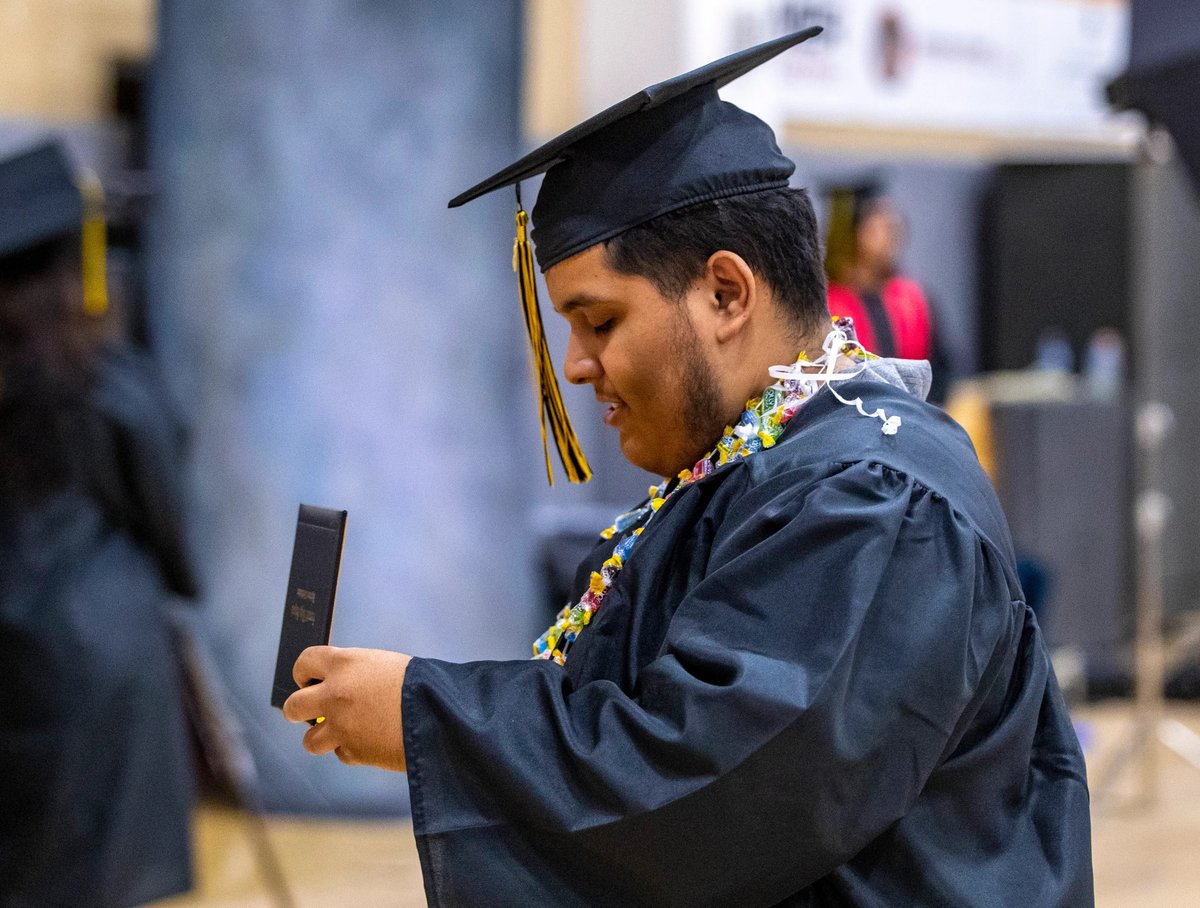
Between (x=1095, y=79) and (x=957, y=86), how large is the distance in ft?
2.77

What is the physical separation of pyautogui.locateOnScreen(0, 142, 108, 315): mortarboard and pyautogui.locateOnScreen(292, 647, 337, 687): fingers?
2132mm

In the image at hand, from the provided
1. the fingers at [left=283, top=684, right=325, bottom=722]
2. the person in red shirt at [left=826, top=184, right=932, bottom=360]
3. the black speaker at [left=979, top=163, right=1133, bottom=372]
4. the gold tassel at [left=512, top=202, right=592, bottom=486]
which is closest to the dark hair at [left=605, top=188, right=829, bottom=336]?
the gold tassel at [left=512, top=202, right=592, bottom=486]

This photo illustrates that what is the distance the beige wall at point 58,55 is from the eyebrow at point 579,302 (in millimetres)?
4060

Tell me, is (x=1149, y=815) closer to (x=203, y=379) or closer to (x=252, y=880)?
(x=252, y=880)

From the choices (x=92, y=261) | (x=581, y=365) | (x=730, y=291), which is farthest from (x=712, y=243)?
(x=92, y=261)

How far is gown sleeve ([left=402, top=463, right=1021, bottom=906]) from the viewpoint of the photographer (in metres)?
1.13

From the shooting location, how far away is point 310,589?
135cm

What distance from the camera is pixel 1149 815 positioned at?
4.78 meters

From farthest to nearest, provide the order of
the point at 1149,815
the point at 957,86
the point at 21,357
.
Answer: the point at 957,86 < the point at 1149,815 < the point at 21,357

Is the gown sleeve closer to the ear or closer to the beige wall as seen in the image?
the ear

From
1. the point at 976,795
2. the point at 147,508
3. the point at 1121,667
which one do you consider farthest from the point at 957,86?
the point at 976,795

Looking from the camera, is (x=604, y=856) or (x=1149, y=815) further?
(x=1149, y=815)

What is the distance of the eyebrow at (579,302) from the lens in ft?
4.48

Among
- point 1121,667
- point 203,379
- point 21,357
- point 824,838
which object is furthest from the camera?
point 1121,667
